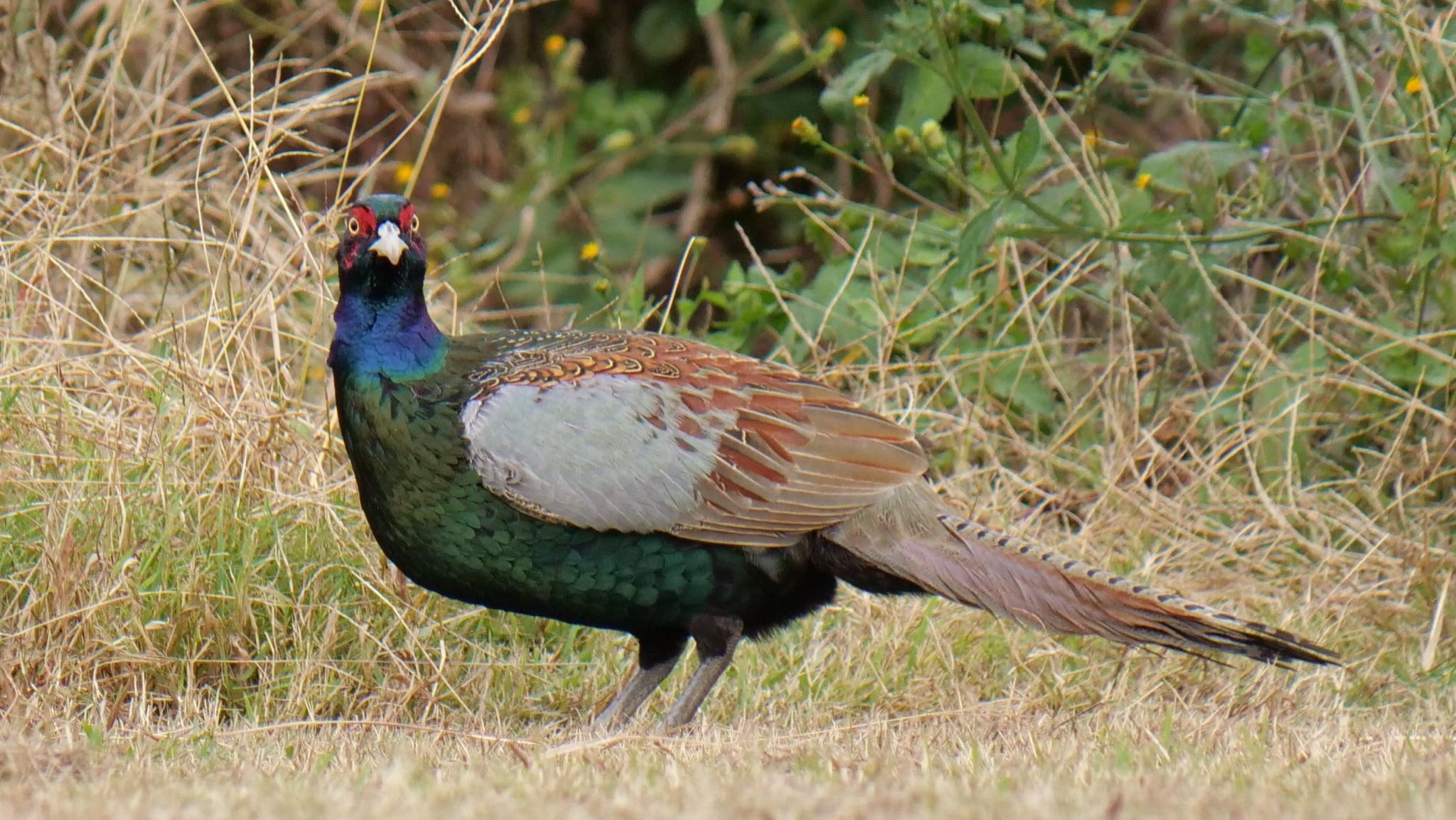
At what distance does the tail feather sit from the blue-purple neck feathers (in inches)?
38.0

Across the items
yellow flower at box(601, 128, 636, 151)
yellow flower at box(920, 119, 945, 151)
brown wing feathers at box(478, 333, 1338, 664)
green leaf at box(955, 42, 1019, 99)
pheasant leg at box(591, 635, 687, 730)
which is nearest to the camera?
brown wing feathers at box(478, 333, 1338, 664)

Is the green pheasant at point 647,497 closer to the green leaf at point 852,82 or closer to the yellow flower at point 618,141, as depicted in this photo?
the green leaf at point 852,82

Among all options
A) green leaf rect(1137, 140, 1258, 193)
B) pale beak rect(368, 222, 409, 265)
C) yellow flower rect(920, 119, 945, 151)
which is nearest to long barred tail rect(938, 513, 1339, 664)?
pale beak rect(368, 222, 409, 265)

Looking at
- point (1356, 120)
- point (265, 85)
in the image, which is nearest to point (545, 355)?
point (1356, 120)

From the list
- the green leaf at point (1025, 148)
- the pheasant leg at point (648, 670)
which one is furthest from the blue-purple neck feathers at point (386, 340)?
→ the green leaf at point (1025, 148)

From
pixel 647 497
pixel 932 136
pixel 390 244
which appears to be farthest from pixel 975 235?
pixel 390 244

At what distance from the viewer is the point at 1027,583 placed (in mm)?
4238

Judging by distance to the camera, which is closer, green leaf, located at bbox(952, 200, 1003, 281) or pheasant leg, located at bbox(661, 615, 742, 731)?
pheasant leg, located at bbox(661, 615, 742, 731)

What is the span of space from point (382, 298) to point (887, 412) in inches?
76.3

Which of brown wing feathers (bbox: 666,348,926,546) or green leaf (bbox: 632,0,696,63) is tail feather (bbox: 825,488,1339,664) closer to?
brown wing feathers (bbox: 666,348,926,546)

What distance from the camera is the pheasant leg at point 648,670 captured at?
436 centimetres

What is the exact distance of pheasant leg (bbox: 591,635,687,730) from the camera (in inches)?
172

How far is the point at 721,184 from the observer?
8.92 meters

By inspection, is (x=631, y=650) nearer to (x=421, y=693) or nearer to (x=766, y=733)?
(x=421, y=693)
